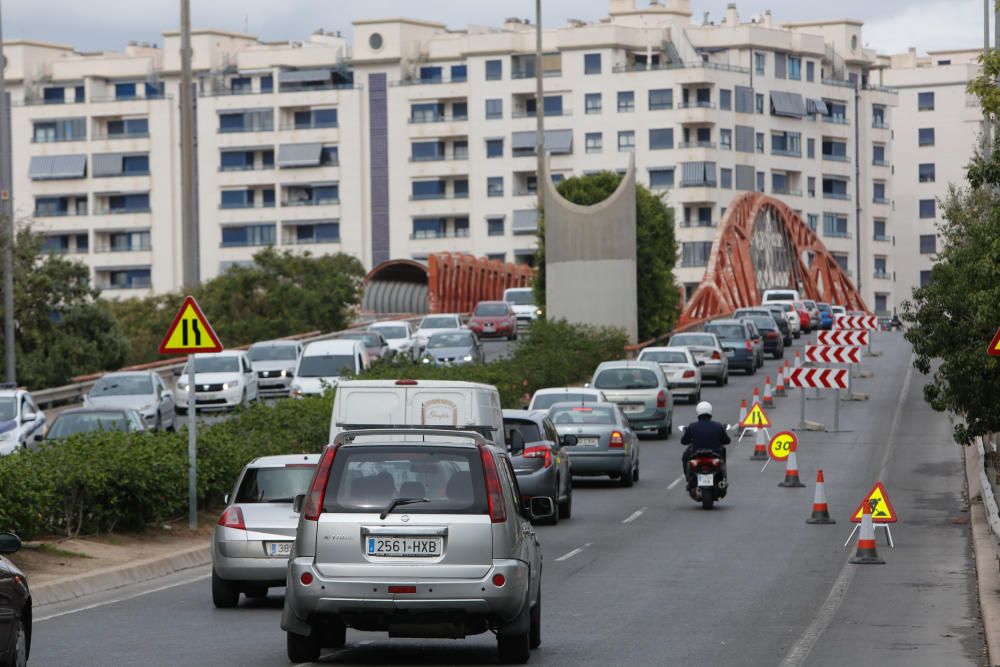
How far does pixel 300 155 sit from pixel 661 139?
991 inches

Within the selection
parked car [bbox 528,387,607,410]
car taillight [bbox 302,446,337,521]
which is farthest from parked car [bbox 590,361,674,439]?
car taillight [bbox 302,446,337,521]

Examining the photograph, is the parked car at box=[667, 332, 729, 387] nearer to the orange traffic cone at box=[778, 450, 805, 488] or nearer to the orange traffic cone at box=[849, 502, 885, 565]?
the orange traffic cone at box=[778, 450, 805, 488]

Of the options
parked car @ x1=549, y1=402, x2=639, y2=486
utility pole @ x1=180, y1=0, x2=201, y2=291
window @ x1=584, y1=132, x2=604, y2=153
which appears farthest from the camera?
window @ x1=584, y1=132, x2=604, y2=153

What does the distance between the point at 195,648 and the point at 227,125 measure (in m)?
123

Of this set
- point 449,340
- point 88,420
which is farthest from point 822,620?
point 449,340

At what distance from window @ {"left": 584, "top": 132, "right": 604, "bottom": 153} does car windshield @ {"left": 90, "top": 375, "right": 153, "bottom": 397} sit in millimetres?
88042

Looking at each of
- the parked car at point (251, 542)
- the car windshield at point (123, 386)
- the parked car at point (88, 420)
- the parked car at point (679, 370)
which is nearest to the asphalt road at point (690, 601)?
the parked car at point (251, 542)

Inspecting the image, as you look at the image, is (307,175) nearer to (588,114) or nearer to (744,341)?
(588,114)

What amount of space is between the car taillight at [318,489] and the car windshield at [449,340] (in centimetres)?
4416

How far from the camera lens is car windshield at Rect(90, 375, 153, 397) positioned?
41750mm

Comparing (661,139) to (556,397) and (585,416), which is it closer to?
(556,397)

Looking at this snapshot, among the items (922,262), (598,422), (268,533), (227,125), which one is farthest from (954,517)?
(922,262)

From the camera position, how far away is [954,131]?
152m

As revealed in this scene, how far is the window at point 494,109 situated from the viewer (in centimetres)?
12975
